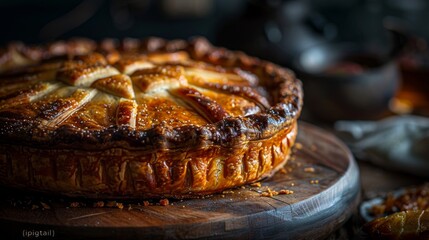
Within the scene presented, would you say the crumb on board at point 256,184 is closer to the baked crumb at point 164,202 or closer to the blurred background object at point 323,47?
the baked crumb at point 164,202

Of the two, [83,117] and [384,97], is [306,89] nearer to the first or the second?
[384,97]

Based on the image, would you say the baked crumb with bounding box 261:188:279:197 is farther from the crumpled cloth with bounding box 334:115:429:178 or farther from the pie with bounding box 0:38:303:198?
the crumpled cloth with bounding box 334:115:429:178

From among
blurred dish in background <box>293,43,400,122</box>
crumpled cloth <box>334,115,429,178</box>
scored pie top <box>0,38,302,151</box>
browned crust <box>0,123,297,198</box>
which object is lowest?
crumpled cloth <box>334,115,429,178</box>

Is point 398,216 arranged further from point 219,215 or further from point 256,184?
point 219,215

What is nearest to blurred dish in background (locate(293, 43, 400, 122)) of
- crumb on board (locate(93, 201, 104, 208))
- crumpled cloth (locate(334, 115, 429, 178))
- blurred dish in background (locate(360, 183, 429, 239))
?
crumpled cloth (locate(334, 115, 429, 178))

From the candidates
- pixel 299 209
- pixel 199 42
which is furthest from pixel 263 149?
pixel 199 42

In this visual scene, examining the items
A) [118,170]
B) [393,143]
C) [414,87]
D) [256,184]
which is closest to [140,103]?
[118,170]

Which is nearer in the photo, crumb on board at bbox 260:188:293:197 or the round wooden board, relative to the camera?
Result: the round wooden board
